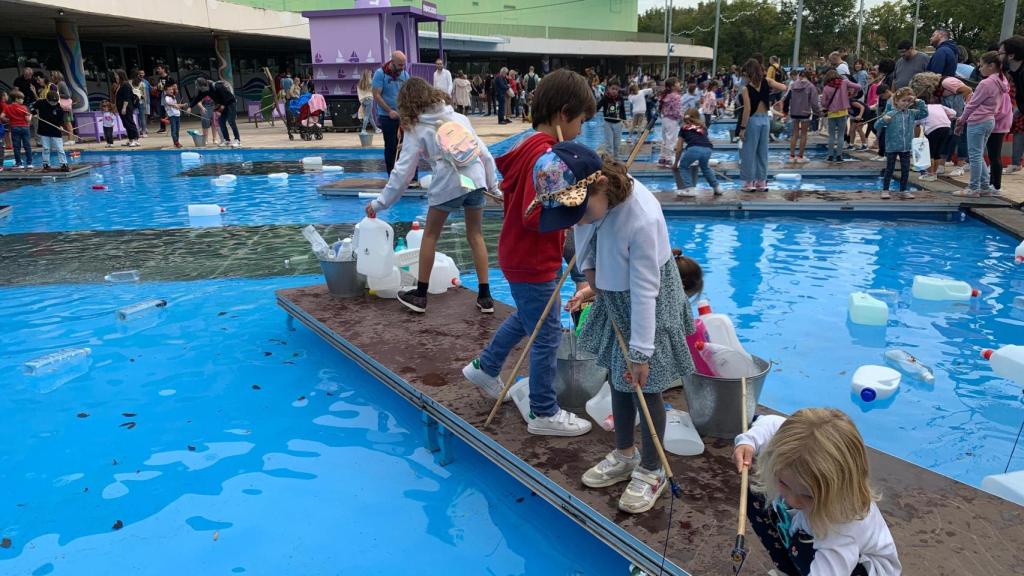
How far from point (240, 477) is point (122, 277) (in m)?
4.78

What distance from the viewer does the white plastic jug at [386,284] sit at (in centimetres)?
606

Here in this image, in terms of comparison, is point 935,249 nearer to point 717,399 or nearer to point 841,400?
point 841,400

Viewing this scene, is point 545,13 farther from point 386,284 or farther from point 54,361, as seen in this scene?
point 54,361

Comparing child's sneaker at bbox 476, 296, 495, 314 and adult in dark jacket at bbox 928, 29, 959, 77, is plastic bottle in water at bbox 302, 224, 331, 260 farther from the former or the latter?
adult in dark jacket at bbox 928, 29, 959, 77

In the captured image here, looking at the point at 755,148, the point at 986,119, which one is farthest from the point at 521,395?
the point at 986,119

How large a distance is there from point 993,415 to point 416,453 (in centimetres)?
366

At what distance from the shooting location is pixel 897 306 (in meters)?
6.60

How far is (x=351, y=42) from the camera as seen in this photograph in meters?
23.1

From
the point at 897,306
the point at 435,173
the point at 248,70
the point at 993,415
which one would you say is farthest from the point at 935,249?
the point at 248,70

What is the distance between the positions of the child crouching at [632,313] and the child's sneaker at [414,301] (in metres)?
2.63

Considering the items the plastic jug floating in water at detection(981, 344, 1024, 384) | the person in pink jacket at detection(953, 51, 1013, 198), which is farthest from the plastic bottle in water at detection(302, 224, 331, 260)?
the person in pink jacket at detection(953, 51, 1013, 198)

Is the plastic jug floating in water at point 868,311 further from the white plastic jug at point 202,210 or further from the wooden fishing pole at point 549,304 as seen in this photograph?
Answer: the white plastic jug at point 202,210

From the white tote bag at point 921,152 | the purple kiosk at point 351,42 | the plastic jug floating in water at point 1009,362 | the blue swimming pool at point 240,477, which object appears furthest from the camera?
the purple kiosk at point 351,42

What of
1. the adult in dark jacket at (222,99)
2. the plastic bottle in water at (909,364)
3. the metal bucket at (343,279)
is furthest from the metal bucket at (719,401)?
the adult in dark jacket at (222,99)
